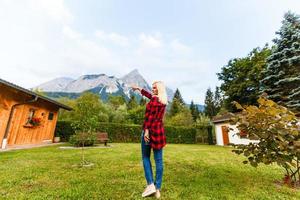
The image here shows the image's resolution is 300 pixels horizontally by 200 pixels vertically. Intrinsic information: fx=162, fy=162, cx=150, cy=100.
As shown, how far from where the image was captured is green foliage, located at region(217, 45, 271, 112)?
1761cm

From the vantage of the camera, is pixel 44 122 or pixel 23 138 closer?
pixel 23 138

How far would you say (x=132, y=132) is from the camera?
1555 centimetres

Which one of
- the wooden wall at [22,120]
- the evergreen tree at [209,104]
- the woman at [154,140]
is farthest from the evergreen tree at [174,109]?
the woman at [154,140]

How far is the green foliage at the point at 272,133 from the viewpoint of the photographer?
2688 millimetres

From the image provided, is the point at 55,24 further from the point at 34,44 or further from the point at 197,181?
the point at 197,181

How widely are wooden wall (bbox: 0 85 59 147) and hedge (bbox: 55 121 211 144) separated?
1911 millimetres

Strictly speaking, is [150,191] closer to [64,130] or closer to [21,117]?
[21,117]

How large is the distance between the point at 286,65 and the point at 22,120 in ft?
59.9

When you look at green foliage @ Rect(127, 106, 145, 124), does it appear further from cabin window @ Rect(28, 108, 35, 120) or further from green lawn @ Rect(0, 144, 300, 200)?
green lawn @ Rect(0, 144, 300, 200)

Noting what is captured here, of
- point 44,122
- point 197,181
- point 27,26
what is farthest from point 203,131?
point 27,26

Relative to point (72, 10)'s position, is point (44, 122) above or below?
below

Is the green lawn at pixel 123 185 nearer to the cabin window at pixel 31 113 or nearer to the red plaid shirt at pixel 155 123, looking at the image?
the red plaid shirt at pixel 155 123

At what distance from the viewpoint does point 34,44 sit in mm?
13922

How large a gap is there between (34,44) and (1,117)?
363 inches
